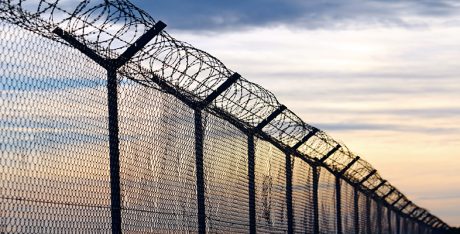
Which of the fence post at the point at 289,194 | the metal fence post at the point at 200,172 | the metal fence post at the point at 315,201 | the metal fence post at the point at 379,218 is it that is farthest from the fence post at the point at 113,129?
the metal fence post at the point at 379,218

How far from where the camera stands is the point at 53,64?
20.7 ft

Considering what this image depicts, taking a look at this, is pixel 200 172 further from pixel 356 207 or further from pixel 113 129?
pixel 356 207

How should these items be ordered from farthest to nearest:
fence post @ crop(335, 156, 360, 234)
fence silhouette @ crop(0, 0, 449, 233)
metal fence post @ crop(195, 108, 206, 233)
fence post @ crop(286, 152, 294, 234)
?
fence post @ crop(335, 156, 360, 234), fence post @ crop(286, 152, 294, 234), metal fence post @ crop(195, 108, 206, 233), fence silhouette @ crop(0, 0, 449, 233)

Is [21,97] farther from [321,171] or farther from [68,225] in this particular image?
[321,171]

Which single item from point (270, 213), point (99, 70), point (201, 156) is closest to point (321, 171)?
point (270, 213)

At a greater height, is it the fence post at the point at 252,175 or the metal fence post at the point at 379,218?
the metal fence post at the point at 379,218

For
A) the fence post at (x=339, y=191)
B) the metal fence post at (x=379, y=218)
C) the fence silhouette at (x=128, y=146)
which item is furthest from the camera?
the metal fence post at (x=379, y=218)

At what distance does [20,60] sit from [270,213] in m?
7.31

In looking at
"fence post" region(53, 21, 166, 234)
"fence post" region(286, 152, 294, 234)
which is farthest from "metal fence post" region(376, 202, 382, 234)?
"fence post" region(53, 21, 166, 234)

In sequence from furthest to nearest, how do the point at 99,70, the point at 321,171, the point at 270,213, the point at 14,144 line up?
the point at 321,171
the point at 270,213
the point at 99,70
the point at 14,144

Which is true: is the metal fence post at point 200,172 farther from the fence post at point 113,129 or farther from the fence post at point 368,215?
the fence post at point 368,215

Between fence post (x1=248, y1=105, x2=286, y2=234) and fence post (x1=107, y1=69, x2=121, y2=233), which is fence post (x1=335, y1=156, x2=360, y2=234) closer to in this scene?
fence post (x1=248, y1=105, x2=286, y2=234)

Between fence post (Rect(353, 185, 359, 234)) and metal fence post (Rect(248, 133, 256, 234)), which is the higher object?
fence post (Rect(353, 185, 359, 234))

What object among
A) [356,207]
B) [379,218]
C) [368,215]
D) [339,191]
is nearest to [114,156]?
[339,191]
